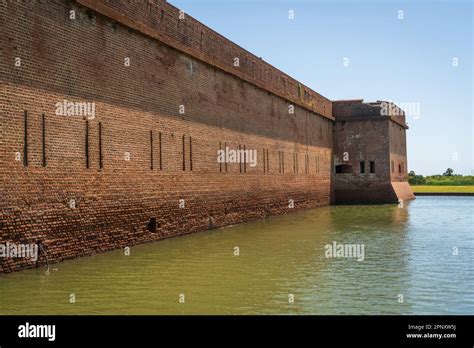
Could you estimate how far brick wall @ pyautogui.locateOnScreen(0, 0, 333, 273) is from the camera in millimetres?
8164

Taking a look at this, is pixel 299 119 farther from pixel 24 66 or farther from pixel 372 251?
pixel 24 66

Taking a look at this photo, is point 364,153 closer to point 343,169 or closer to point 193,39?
point 343,169

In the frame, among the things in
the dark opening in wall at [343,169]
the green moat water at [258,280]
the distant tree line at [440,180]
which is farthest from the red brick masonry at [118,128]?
the distant tree line at [440,180]

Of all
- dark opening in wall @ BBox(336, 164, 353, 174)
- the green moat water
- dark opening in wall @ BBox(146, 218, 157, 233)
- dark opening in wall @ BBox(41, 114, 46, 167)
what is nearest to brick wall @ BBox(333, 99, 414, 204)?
dark opening in wall @ BBox(336, 164, 353, 174)

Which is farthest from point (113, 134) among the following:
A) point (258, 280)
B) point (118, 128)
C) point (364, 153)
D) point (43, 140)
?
point (364, 153)

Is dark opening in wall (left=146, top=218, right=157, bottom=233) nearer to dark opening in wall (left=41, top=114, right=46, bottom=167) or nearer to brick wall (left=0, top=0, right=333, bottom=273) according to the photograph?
brick wall (left=0, top=0, right=333, bottom=273)

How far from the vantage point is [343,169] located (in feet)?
95.9

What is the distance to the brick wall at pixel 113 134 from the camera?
8.16 metres

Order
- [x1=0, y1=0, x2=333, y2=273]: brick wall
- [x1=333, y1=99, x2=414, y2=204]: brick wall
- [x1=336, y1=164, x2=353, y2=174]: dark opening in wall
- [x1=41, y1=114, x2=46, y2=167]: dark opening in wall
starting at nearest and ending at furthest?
[x1=0, y1=0, x2=333, y2=273]: brick wall < [x1=41, y1=114, x2=46, y2=167]: dark opening in wall < [x1=333, y1=99, x2=414, y2=204]: brick wall < [x1=336, y1=164, x2=353, y2=174]: dark opening in wall

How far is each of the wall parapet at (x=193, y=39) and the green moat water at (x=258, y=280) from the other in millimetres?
4431

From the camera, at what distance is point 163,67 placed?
41.7 ft

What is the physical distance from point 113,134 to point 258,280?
4.72 metres

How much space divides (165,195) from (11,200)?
184 inches

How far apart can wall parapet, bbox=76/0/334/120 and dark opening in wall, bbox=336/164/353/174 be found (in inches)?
271
